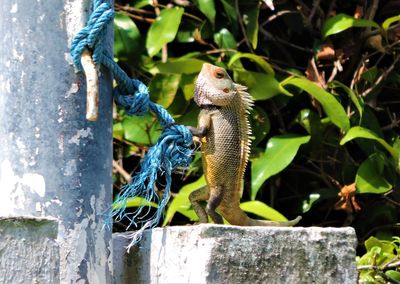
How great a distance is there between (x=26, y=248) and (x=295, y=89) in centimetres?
262

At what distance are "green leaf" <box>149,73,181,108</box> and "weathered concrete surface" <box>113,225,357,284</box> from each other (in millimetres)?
2007

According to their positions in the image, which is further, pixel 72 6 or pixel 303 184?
pixel 303 184

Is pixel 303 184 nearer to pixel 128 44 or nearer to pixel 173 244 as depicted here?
pixel 128 44

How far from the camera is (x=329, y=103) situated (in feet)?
12.7

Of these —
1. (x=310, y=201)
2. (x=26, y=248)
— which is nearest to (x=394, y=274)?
(x=310, y=201)

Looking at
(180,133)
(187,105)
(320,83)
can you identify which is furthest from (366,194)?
(180,133)

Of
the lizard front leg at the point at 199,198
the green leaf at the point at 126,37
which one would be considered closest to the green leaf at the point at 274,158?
the green leaf at the point at 126,37

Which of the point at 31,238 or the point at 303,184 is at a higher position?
the point at 31,238

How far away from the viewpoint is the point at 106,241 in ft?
6.89

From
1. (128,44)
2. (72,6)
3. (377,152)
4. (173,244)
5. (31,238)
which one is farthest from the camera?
(128,44)

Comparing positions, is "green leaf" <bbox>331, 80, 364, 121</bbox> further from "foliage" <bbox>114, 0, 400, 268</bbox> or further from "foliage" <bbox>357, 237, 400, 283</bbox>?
"foliage" <bbox>357, 237, 400, 283</bbox>

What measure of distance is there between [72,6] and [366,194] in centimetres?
236

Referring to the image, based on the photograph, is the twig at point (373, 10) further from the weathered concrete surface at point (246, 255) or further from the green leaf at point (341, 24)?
the weathered concrete surface at point (246, 255)

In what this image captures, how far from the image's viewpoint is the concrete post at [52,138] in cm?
201
